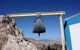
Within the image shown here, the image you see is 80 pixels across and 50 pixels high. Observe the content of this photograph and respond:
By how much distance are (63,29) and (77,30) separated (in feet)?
2.98

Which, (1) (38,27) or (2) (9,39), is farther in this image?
(2) (9,39)

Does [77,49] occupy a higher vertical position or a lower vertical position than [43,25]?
lower

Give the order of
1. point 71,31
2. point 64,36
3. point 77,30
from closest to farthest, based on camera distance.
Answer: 1. point 77,30
2. point 71,31
3. point 64,36

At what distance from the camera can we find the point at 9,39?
6750 millimetres

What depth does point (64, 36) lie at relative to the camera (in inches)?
198

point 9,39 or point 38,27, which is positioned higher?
point 38,27

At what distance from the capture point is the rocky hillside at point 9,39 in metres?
6.67

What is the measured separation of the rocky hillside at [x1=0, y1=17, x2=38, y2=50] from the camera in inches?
263

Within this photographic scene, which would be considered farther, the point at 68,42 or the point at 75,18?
the point at 68,42

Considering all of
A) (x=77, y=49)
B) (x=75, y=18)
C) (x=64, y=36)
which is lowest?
(x=77, y=49)

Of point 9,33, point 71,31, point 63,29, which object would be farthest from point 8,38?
point 71,31

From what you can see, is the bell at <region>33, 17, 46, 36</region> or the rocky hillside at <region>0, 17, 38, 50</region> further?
the rocky hillside at <region>0, 17, 38, 50</region>

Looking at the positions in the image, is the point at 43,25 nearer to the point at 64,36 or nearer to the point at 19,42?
the point at 64,36

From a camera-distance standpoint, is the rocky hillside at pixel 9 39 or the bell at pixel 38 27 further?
the rocky hillside at pixel 9 39
